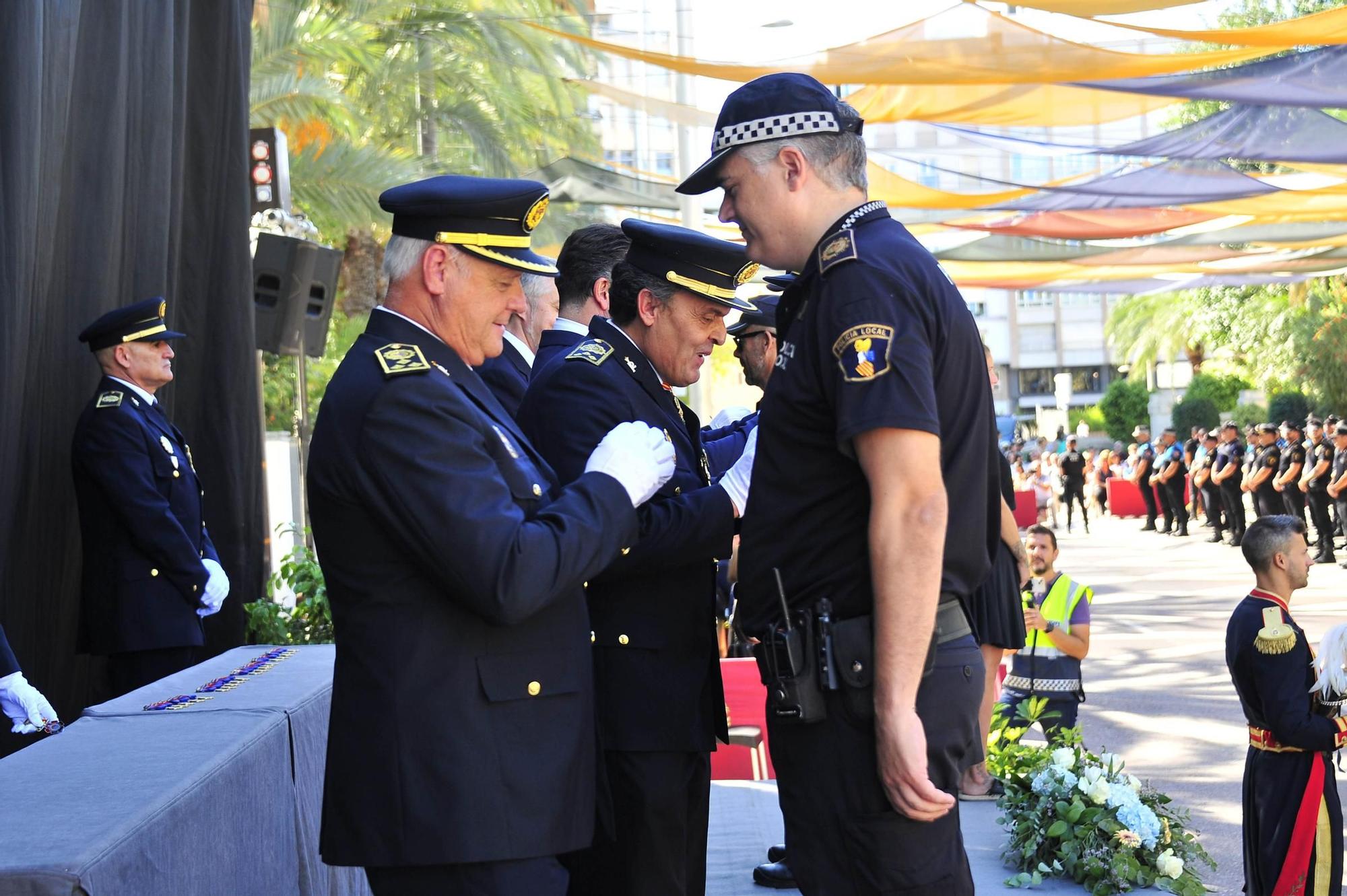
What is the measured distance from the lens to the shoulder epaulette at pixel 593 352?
122 inches

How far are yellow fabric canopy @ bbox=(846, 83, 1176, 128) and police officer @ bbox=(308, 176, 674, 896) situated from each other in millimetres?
8018

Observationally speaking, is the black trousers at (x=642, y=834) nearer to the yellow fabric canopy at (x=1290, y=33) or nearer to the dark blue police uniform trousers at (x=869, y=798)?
the dark blue police uniform trousers at (x=869, y=798)

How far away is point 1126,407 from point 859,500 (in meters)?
48.0

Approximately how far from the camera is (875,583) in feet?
7.48

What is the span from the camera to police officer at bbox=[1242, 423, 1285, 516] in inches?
824

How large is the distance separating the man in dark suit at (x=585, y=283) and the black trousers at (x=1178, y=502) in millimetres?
24022

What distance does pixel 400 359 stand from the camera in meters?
2.37

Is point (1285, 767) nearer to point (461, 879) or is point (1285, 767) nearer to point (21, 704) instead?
point (461, 879)

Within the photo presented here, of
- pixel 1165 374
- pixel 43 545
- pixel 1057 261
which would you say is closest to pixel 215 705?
pixel 43 545

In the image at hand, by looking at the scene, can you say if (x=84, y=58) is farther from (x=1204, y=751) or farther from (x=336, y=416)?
(x=1204, y=751)

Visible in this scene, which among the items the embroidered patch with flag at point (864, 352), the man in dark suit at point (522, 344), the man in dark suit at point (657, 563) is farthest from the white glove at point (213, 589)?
the embroidered patch with flag at point (864, 352)

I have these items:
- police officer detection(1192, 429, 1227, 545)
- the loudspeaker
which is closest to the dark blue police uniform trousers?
the loudspeaker

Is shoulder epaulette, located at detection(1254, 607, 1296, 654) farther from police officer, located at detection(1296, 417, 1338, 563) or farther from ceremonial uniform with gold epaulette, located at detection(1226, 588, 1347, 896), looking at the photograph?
police officer, located at detection(1296, 417, 1338, 563)

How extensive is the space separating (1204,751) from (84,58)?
6923mm
